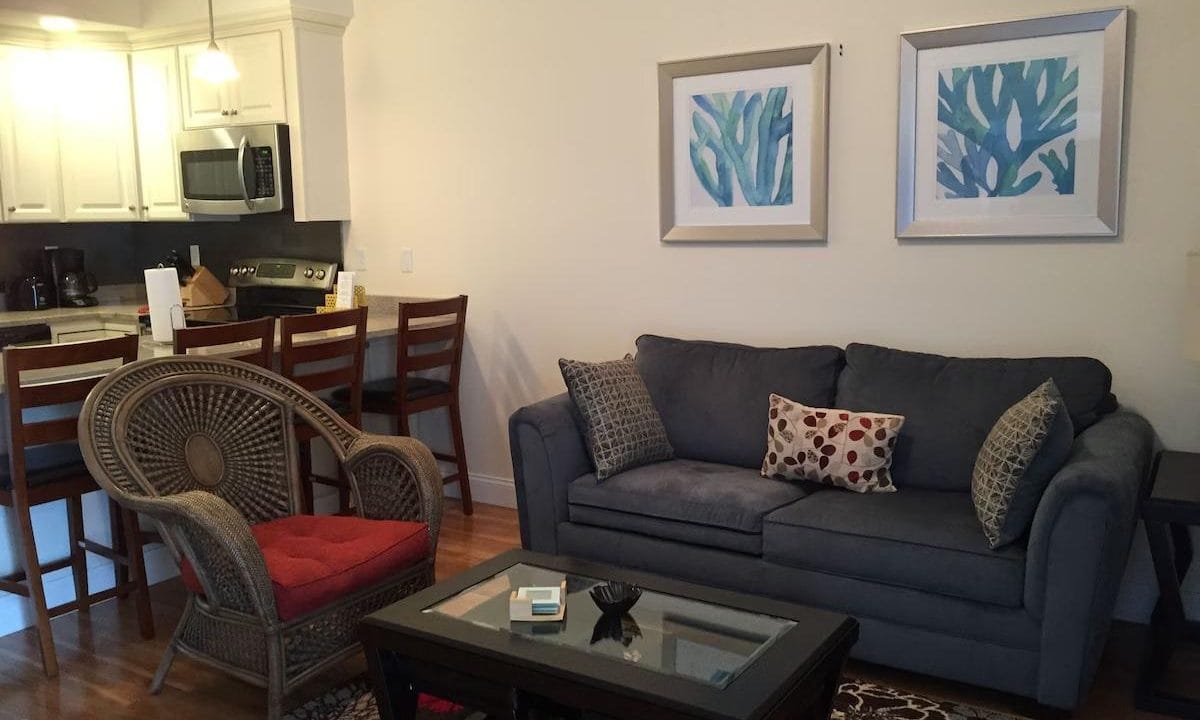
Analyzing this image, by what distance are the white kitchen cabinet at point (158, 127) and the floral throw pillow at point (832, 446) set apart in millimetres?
3579

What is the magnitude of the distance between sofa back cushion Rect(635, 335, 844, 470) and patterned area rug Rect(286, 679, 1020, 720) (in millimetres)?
937

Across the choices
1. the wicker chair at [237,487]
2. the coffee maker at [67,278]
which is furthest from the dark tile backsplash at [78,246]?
the wicker chair at [237,487]

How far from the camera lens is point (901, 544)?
2.78 meters

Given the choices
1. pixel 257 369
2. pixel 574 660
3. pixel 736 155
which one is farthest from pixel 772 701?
pixel 736 155

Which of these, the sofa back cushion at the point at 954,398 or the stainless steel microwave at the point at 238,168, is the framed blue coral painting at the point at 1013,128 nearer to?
the sofa back cushion at the point at 954,398

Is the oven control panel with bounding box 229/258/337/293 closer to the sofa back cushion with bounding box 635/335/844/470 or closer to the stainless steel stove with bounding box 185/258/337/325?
the stainless steel stove with bounding box 185/258/337/325

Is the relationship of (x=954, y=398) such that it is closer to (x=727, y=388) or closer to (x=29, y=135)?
(x=727, y=388)

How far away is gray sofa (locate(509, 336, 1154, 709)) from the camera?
2553 mm

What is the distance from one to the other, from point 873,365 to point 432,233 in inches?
91.4

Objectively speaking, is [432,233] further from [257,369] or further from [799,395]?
[799,395]

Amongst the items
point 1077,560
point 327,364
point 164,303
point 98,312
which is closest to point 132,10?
point 98,312

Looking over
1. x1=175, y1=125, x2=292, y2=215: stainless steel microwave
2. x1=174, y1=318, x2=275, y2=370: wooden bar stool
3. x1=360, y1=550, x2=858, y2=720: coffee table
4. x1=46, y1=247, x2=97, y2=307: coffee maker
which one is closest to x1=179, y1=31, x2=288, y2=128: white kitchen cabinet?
x1=175, y1=125, x2=292, y2=215: stainless steel microwave

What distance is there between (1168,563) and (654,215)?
2.27 m

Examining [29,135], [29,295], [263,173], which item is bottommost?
A: [29,295]
